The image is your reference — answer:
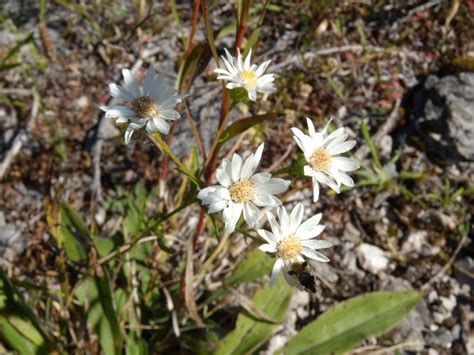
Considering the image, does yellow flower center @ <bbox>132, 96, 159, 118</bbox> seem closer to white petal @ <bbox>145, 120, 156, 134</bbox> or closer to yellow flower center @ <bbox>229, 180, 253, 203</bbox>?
white petal @ <bbox>145, 120, 156, 134</bbox>

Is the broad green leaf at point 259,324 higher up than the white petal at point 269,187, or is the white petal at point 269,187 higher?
the white petal at point 269,187

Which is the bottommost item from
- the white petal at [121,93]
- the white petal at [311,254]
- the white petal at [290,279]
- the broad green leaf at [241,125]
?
the white petal at [290,279]

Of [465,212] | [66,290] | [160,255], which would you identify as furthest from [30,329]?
[465,212]

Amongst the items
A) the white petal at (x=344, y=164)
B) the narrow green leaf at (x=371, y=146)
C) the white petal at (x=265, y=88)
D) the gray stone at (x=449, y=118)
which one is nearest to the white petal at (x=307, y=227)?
the white petal at (x=344, y=164)

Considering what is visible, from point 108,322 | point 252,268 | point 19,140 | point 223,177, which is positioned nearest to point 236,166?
point 223,177

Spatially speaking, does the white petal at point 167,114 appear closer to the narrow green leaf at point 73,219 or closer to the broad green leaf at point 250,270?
the narrow green leaf at point 73,219

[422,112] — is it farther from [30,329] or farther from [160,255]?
[30,329]
